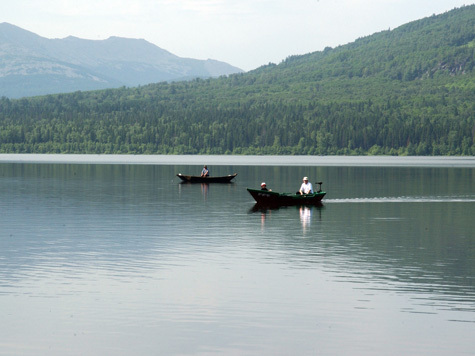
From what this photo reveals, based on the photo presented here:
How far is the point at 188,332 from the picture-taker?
25.2 meters

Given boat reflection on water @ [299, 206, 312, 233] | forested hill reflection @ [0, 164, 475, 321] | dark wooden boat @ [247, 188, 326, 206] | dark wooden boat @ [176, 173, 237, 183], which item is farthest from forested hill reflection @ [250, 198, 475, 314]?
dark wooden boat @ [176, 173, 237, 183]

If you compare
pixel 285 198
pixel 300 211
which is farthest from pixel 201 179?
pixel 300 211

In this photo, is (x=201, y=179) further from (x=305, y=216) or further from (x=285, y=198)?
(x=305, y=216)

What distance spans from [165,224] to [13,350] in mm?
32619

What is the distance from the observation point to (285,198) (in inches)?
2896

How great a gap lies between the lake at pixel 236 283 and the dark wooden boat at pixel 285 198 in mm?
8093

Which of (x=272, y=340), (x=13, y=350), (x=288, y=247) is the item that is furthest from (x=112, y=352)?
(x=288, y=247)

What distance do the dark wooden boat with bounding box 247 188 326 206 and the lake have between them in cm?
809

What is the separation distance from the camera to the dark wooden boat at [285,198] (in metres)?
73.1

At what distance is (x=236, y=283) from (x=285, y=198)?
40.9m

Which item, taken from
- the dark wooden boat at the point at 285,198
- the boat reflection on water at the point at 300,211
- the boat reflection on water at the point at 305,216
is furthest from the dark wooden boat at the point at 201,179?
the boat reflection on water at the point at 305,216

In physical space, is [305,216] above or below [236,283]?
above

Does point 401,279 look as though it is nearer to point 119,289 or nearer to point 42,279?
point 119,289

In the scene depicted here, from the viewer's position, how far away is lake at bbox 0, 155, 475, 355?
24391mm
